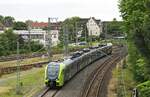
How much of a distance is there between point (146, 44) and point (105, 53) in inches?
2695

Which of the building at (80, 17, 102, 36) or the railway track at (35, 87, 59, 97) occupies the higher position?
the building at (80, 17, 102, 36)

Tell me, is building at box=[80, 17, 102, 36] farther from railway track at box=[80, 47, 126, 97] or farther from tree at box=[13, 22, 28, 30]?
railway track at box=[80, 47, 126, 97]

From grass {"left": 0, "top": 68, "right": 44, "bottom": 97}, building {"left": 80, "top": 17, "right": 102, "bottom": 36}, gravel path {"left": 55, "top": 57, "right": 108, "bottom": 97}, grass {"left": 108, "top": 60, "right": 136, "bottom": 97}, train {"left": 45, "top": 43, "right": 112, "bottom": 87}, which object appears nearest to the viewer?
grass {"left": 108, "top": 60, "right": 136, "bottom": 97}

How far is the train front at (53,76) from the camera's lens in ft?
138

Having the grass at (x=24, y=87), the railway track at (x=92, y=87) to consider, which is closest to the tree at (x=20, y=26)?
the railway track at (x=92, y=87)

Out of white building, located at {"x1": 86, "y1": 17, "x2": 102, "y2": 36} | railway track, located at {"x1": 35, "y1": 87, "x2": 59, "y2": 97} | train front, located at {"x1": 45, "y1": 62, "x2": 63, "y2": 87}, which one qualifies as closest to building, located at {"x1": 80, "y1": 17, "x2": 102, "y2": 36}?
white building, located at {"x1": 86, "y1": 17, "x2": 102, "y2": 36}

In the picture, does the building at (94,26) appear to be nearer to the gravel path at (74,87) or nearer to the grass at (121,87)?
the gravel path at (74,87)

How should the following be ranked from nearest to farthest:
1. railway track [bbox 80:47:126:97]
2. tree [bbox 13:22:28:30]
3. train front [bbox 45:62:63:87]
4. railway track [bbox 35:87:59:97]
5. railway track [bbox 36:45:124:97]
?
1. railway track [bbox 35:87:59:97]
2. railway track [bbox 36:45:124:97]
3. railway track [bbox 80:47:126:97]
4. train front [bbox 45:62:63:87]
5. tree [bbox 13:22:28:30]

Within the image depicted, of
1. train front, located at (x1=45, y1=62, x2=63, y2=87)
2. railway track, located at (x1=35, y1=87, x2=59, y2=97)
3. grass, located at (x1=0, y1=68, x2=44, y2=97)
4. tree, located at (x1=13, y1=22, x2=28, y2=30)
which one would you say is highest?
tree, located at (x1=13, y1=22, x2=28, y2=30)

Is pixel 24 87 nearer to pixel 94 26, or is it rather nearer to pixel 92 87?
pixel 92 87

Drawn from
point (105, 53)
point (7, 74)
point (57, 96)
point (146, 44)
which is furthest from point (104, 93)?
point (105, 53)

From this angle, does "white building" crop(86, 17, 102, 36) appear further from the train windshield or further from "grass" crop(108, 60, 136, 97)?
the train windshield

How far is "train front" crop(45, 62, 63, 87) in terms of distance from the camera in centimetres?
4203

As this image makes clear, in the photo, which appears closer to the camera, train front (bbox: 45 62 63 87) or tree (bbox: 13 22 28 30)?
train front (bbox: 45 62 63 87)
